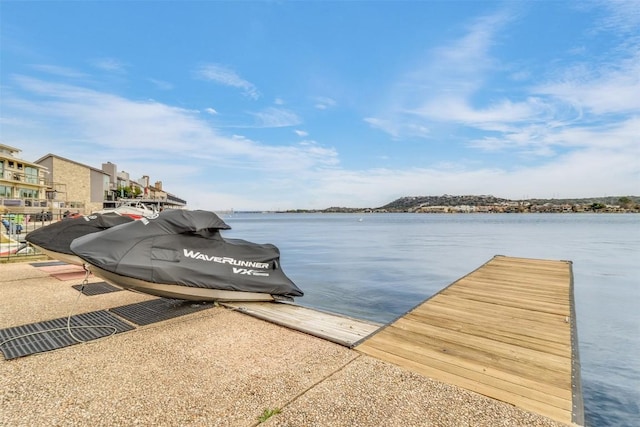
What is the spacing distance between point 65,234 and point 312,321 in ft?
20.0

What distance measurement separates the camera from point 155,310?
5.40 m

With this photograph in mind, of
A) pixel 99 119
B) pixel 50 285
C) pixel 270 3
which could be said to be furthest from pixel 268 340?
pixel 99 119

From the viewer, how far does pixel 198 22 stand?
1669 cm

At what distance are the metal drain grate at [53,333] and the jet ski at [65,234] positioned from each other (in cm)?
248

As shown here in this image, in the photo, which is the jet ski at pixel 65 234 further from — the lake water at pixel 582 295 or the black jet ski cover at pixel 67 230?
the lake water at pixel 582 295

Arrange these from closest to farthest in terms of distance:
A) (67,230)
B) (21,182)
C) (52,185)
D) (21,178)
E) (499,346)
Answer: (499,346) < (67,230) < (21,182) < (21,178) < (52,185)

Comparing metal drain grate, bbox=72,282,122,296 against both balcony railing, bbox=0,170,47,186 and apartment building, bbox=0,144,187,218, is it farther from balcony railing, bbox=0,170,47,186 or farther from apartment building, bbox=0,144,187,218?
balcony railing, bbox=0,170,47,186

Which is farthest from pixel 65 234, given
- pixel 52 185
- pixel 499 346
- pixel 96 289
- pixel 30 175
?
pixel 52 185

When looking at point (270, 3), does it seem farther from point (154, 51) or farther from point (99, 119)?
point (99, 119)

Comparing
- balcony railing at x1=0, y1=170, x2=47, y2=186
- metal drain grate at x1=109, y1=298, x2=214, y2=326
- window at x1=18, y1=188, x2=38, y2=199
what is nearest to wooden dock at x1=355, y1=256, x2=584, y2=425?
metal drain grate at x1=109, y1=298, x2=214, y2=326

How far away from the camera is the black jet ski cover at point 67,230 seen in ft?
22.6

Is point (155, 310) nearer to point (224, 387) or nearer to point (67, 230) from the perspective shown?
point (224, 387)

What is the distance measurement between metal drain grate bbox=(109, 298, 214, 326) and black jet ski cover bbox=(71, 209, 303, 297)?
2.88ft

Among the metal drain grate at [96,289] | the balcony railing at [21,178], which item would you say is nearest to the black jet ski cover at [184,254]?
the metal drain grate at [96,289]
